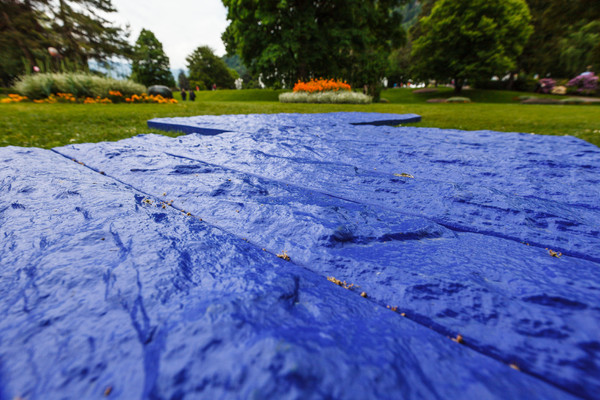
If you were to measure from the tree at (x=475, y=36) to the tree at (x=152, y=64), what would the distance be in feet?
95.8

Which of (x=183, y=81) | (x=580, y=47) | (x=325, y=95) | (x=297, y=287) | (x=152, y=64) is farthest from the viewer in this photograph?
(x=183, y=81)

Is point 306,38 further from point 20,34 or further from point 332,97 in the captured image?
point 20,34

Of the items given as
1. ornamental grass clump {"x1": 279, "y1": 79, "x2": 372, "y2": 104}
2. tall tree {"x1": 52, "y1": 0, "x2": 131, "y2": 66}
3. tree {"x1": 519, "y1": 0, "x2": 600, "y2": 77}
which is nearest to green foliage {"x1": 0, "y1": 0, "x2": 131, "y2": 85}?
tall tree {"x1": 52, "y1": 0, "x2": 131, "y2": 66}

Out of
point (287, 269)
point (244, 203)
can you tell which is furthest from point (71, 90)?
point (287, 269)

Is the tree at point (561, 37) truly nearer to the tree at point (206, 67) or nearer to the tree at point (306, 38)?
the tree at point (306, 38)

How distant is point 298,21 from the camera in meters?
13.9

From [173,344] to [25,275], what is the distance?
0.62 metres

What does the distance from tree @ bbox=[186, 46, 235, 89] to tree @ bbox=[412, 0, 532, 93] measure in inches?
1339

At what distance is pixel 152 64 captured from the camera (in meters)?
31.1

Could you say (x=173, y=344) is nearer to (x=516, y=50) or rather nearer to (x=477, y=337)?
(x=477, y=337)

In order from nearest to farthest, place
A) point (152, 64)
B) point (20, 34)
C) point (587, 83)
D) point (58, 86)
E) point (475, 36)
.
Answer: point (58, 86), point (20, 34), point (475, 36), point (587, 83), point (152, 64)

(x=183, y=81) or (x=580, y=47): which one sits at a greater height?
(x=183, y=81)

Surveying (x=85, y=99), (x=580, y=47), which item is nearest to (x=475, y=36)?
(x=580, y=47)

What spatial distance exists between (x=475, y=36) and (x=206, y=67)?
39126 millimetres
